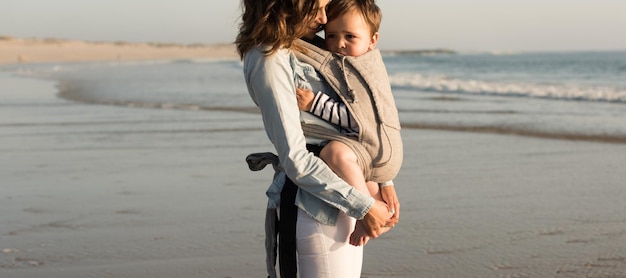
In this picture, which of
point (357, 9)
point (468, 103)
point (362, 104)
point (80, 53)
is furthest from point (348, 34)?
point (80, 53)

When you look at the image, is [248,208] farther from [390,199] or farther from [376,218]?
[376,218]

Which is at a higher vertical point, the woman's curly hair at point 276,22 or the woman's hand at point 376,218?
the woman's curly hair at point 276,22

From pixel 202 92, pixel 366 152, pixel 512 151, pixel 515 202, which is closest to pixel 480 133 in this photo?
pixel 512 151

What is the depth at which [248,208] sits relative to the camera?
229 inches

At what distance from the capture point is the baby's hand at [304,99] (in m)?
2.33

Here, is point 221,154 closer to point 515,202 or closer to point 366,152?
point 515,202

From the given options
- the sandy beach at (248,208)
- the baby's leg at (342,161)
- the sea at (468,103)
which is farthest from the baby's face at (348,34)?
the sea at (468,103)

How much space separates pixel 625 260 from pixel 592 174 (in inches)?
104

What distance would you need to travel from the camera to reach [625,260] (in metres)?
4.50

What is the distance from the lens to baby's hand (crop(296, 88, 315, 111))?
2.33 meters

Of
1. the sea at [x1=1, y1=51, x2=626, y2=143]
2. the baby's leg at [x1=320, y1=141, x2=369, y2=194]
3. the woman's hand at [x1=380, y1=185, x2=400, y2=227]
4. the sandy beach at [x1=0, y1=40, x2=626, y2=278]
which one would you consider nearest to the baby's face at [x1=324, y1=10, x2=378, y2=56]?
the baby's leg at [x1=320, y1=141, x2=369, y2=194]

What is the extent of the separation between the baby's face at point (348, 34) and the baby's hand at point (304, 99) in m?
0.19

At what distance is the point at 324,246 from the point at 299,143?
335 millimetres

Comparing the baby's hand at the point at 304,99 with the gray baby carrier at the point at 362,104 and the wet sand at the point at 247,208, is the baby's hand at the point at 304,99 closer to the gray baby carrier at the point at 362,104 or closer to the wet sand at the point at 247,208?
the gray baby carrier at the point at 362,104
